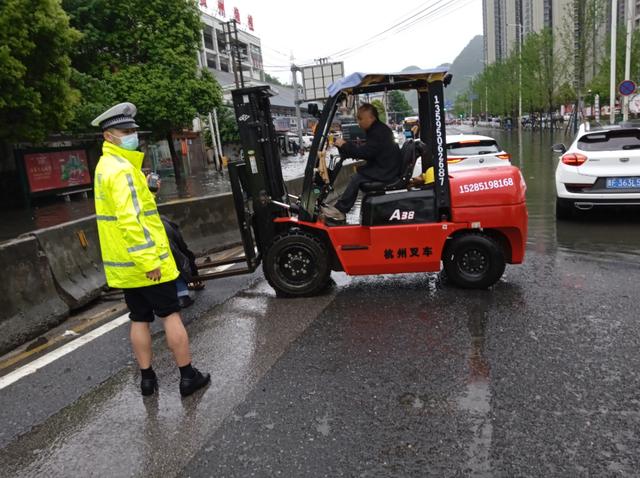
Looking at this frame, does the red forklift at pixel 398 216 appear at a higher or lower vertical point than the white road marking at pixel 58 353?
higher

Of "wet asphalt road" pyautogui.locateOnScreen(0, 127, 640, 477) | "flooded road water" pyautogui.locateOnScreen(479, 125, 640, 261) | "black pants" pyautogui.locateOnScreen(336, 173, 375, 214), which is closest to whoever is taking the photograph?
"wet asphalt road" pyautogui.locateOnScreen(0, 127, 640, 477)

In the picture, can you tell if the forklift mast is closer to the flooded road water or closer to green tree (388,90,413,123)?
green tree (388,90,413,123)

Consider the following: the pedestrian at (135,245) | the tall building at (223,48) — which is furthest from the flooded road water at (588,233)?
the tall building at (223,48)

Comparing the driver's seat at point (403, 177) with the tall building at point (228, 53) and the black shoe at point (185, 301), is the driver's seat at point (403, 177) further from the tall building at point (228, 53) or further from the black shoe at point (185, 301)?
the tall building at point (228, 53)

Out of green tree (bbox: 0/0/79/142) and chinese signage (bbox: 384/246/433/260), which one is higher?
green tree (bbox: 0/0/79/142)

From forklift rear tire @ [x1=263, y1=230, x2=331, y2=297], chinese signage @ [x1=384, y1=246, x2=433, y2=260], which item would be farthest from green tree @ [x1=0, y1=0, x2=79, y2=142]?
chinese signage @ [x1=384, y1=246, x2=433, y2=260]

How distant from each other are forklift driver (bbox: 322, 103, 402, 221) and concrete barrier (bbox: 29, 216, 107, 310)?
3.18 metres

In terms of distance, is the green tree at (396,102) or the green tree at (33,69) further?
the green tree at (33,69)

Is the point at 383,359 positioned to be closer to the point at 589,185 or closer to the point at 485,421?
the point at 485,421

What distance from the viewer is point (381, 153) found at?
547cm

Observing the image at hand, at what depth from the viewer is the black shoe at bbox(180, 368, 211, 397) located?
143 inches

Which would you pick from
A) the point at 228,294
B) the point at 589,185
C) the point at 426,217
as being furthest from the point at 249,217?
the point at 589,185

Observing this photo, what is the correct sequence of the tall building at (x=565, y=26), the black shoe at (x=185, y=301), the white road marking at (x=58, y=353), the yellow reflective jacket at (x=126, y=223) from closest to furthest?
the yellow reflective jacket at (x=126, y=223), the white road marking at (x=58, y=353), the black shoe at (x=185, y=301), the tall building at (x=565, y=26)

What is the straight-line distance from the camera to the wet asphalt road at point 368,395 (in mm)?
2818
